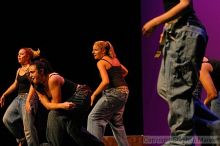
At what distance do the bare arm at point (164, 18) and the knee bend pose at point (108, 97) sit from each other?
2.02m

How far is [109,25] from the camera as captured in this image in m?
6.93

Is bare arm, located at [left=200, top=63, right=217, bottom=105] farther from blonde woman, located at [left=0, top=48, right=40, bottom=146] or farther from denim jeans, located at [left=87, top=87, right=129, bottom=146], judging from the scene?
blonde woman, located at [left=0, top=48, right=40, bottom=146]

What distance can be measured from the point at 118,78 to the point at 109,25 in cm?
259

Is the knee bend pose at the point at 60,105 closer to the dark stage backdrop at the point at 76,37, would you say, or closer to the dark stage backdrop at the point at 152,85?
the dark stage backdrop at the point at 152,85

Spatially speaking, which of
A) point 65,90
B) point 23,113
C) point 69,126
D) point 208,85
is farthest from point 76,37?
point 208,85

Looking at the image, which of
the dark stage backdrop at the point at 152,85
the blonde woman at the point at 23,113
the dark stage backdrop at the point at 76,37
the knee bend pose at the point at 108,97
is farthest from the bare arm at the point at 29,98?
the dark stage backdrop at the point at 76,37

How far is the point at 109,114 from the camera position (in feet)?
14.4

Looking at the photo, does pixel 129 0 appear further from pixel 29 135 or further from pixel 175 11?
pixel 175 11

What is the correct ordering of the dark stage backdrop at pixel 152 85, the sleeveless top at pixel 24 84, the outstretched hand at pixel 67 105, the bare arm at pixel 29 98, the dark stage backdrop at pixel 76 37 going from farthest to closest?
the dark stage backdrop at pixel 76 37
the dark stage backdrop at pixel 152 85
the sleeveless top at pixel 24 84
the bare arm at pixel 29 98
the outstretched hand at pixel 67 105

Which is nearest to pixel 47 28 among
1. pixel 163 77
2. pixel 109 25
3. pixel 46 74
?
pixel 109 25

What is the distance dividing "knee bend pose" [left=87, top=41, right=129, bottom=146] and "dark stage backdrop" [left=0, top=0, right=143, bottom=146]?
7.66ft

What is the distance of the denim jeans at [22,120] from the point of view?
4.85 meters

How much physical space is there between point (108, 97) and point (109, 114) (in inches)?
6.4

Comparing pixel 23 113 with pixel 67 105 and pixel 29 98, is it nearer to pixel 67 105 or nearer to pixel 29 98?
pixel 29 98
